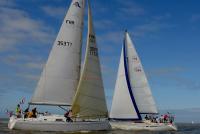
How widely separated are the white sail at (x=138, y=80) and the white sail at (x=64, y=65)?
14240mm

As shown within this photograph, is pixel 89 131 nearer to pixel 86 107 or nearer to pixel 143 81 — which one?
pixel 86 107

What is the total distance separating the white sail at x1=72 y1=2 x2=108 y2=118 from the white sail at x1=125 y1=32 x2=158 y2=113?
13.3 m

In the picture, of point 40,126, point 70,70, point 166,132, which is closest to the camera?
point 40,126

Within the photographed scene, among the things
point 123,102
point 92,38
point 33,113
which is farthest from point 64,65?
point 123,102

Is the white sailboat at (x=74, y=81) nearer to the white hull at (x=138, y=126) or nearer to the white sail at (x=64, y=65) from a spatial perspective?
the white sail at (x=64, y=65)

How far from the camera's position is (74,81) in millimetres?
37656

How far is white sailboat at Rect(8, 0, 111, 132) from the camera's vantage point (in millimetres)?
36312

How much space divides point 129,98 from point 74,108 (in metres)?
14.1

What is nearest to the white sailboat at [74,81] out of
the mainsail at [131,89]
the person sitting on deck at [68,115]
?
the person sitting on deck at [68,115]

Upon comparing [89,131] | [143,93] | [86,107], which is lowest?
[89,131]

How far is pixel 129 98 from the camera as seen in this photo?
160 feet

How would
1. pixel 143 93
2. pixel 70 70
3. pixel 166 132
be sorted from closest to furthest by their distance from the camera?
pixel 70 70 < pixel 166 132 < pixel 143 93

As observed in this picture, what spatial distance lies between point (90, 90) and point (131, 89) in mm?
14482

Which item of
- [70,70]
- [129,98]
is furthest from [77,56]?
[129,98]
